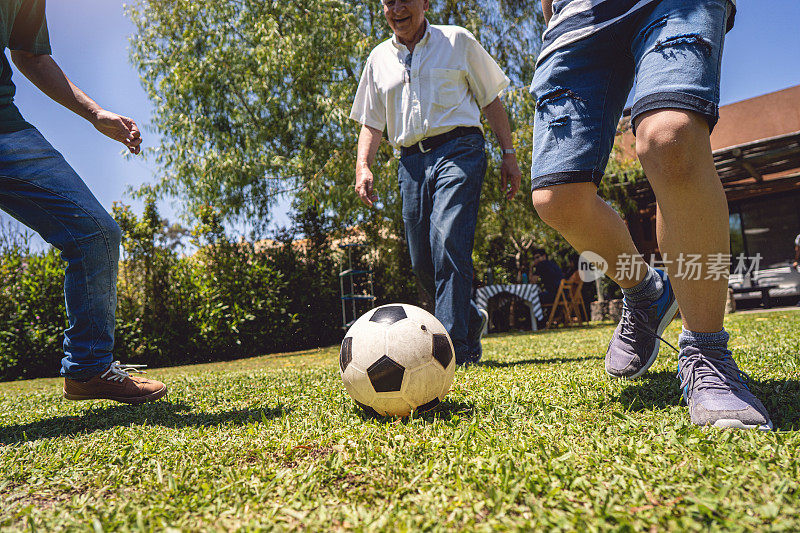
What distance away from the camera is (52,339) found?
9.05m

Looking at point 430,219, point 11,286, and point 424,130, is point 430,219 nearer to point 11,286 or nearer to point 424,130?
point 424,130

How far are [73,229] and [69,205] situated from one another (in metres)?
0.12

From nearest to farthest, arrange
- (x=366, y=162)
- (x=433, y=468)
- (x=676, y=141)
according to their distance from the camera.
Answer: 1. (x=433, y=468)
2. (x=676, y=141)
3. (x=366, y=162)

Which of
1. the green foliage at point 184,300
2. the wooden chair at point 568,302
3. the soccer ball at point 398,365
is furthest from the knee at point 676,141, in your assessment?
the wooden chair at point 568,302

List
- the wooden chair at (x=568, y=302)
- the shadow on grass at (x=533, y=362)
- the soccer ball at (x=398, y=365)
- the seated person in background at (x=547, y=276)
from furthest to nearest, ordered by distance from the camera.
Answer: the seated person in background at (x=547, y=276), the wooden chair at (x=568, y=302), the shadow on grass at (x=533, y=362), the soccer ball at (x=398, y=365)

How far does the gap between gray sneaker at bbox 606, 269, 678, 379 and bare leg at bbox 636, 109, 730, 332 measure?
587 millimetres

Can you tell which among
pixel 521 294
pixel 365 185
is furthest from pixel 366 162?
pixel 521 294

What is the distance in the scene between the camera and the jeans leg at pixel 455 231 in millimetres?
3576

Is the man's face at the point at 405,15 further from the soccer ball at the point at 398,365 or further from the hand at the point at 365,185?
the soccer ball at the point at 398,365

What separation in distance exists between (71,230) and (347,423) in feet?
5.59

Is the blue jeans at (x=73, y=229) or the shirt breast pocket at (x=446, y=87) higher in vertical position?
the shirt breast pocket at (x=446, y=87)

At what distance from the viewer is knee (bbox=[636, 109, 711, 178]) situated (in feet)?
5.76

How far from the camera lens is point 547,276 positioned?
1350 centimetres

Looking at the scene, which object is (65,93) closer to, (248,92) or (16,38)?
(16,38)
